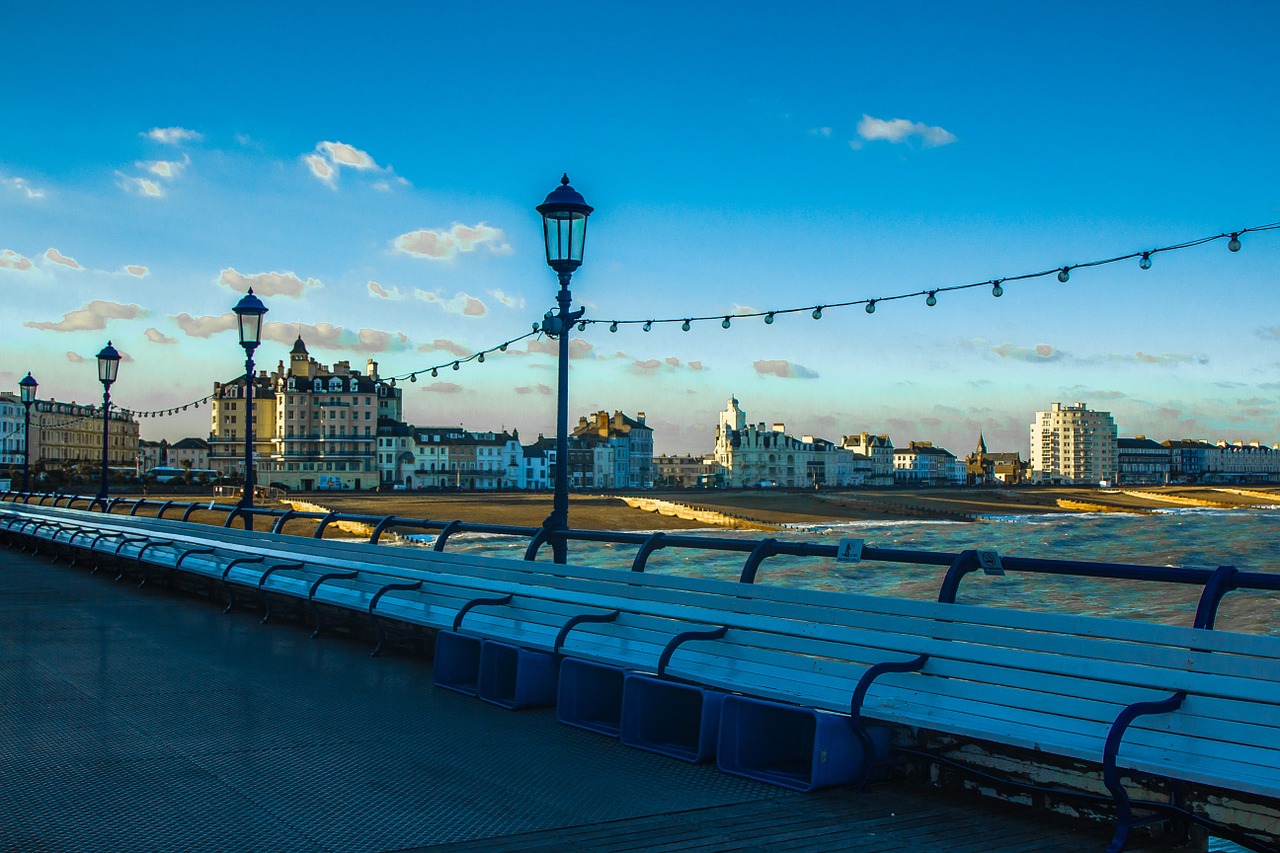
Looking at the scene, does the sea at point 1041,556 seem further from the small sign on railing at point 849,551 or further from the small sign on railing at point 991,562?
the small sign on railing at point 991,562

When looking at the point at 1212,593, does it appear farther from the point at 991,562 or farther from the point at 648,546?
the point at 648,546

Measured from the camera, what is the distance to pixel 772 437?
642ft

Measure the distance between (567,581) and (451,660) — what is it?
1.05m

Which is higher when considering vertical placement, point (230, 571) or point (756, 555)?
point (756, 555)

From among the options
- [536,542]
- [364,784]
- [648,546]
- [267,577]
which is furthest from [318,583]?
[364,784]

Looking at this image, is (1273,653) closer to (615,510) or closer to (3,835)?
(3,835)

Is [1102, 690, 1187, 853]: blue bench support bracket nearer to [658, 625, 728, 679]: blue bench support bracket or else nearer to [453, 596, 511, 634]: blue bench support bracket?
[658, 625, 728, 679]: blue bench support bracket

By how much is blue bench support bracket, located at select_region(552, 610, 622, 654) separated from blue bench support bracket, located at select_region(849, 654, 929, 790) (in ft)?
7.58

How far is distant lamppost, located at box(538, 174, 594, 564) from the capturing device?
10297mm

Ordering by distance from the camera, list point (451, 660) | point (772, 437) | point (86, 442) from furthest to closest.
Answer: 1. point (772, 437)
2. point (86, 442)
3. point (451, 660)

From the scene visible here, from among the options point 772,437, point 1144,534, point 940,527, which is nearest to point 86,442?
point 772,437

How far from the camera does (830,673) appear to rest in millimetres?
6145

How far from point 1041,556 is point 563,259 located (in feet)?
136

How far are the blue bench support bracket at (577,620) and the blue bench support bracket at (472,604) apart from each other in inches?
40.2
